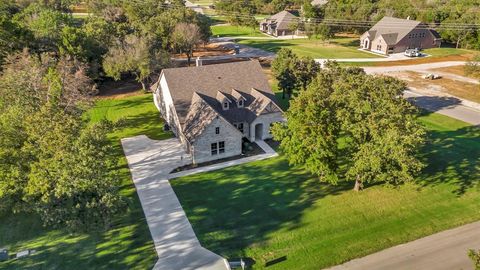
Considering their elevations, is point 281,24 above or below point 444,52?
above

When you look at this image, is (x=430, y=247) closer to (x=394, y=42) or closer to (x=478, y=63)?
(x=478, y=63)

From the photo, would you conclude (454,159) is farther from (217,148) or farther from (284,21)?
(284,21)

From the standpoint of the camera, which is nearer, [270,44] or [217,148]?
[217,148]

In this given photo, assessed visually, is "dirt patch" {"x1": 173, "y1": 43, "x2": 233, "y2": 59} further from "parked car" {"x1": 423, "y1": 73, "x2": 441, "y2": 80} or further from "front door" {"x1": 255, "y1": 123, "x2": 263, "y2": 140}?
"front door" {"x1": 255, "y1": 123, "x2": 263, "y2": 140}

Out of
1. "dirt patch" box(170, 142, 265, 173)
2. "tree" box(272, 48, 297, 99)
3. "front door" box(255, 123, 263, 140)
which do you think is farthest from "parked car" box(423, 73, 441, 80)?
"dirt patch" box(170, 142, 265, 173)

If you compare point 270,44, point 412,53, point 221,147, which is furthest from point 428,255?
point 270,44

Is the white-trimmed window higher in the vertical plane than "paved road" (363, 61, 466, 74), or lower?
lower

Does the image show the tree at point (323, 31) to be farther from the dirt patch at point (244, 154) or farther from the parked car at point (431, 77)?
the dirt patch at point (244, 154)
